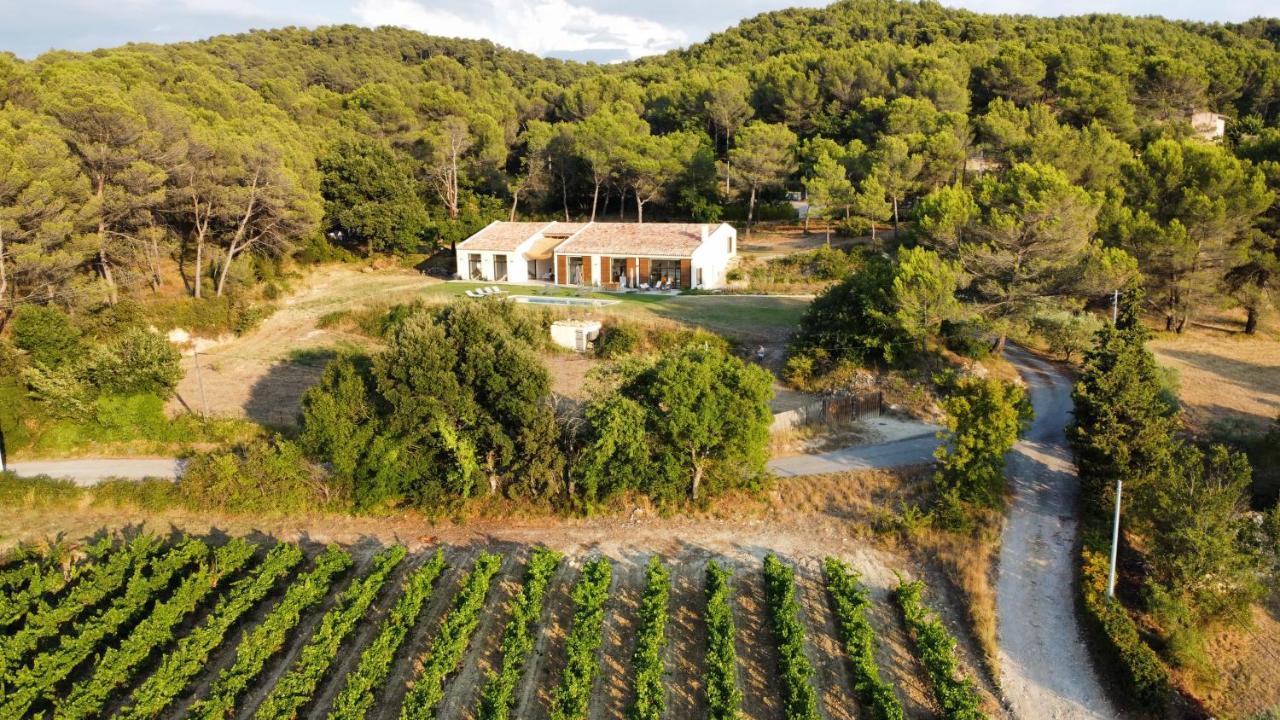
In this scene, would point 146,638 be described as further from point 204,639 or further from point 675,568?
point 675,568

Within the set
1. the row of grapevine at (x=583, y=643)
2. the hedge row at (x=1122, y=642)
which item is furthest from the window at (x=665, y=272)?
the hedge row at (x=1122, y=642)

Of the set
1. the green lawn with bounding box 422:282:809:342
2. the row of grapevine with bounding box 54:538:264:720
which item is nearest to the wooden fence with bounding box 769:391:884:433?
the green lawn with bounding box 422:282:809:342

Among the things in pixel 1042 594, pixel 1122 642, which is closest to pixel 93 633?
pixel 1042 594

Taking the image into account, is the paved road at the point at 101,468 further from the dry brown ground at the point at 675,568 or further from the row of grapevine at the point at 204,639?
the row of grapevine at the point at 204,639

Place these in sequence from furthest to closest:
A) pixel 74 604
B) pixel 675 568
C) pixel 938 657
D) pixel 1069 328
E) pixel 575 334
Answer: pixel 575 334
pixel 1069 328
pixel 675 568
pixel 74 604
pixel 938 657

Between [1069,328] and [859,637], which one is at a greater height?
[1069,328]

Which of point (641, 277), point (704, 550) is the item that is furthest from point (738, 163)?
point (704, 550)

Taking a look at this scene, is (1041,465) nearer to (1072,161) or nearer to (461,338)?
(461,338)
